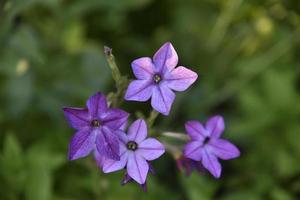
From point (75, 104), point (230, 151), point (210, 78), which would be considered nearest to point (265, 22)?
point (210, 78)

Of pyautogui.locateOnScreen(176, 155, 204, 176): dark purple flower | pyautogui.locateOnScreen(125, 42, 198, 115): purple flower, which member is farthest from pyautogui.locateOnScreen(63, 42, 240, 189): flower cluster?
pyautogui.locateOnScreen(176, 155, 204, 176): dark purple flower

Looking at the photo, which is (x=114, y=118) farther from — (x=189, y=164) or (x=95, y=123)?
(x=189, y=164)

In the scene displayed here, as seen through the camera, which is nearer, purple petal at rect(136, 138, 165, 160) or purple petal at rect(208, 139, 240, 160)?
purple petal at rect(136, 138, 165, 160)

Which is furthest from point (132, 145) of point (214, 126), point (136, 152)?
point (214, 126)

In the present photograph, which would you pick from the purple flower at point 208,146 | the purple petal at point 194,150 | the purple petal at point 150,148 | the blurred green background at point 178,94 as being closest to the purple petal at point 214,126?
the purple flower at point 208,146

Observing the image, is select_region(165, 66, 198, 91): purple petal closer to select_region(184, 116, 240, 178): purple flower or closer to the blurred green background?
select_region(184, 116, 240, 178): purple flower

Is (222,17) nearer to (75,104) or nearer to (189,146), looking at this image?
(75,104)

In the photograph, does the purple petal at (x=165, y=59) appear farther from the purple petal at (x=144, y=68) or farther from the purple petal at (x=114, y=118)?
the purple petal at (x=114, y=118)
